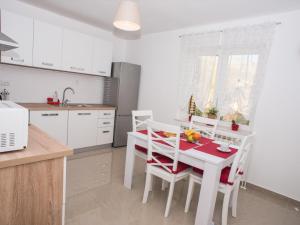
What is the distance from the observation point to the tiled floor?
78.5 inches

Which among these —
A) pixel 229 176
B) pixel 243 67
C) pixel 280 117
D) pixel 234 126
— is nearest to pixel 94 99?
pixel 234 126

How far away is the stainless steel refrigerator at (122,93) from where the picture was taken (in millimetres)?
4012

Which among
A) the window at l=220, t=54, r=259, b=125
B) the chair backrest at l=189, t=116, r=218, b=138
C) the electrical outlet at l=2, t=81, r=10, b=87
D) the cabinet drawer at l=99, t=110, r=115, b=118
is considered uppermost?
the window at l=220, t=54, r=259, b=125

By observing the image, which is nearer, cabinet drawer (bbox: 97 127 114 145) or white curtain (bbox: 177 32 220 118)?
white curtain (bbox: 177 32 220 118)

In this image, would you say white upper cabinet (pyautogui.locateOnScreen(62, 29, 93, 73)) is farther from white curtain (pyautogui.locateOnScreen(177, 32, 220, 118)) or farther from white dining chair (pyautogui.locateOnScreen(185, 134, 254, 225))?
white dining chair (pyautogui.locateOnScreen(185, 134, 254, 225))

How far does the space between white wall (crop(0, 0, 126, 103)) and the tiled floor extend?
206 cm

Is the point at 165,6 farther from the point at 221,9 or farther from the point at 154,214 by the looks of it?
the point at 154,214

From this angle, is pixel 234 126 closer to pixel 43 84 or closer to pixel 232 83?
pixel 232 83

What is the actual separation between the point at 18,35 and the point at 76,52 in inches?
35.2

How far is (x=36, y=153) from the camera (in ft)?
4.05

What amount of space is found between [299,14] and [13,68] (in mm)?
4214

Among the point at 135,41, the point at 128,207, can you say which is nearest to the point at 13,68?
the point at 135,41

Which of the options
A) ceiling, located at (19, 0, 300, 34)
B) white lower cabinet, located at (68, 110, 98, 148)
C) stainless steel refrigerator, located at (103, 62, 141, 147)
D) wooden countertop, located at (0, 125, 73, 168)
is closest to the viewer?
wooden countertop, located at (0, 125, 73, 168)

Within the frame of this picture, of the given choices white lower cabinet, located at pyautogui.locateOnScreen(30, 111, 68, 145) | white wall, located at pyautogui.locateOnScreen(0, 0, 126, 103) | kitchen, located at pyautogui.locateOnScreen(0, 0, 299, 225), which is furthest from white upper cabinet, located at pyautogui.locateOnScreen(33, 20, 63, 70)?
white lower cabinet, located at pyautogui.locateOnScreen(30, 111, 68, 145)
